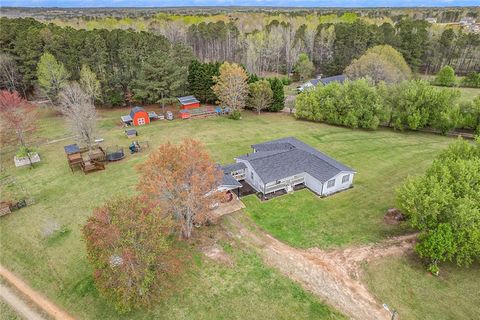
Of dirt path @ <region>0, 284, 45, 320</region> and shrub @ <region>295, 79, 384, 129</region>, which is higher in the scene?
shrub @ <region>295, 79, 384, 129</region>

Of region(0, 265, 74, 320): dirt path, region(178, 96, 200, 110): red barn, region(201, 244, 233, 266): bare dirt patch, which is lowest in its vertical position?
region(201, 244, 233, 266): bare dirt patch

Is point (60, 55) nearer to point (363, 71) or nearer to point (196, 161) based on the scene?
point (196, 161)

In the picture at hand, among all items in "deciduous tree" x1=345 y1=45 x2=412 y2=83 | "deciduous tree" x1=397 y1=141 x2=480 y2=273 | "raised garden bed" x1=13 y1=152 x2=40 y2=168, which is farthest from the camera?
"deciduous tree" x1=345 y1=45 x2=412 y2=83

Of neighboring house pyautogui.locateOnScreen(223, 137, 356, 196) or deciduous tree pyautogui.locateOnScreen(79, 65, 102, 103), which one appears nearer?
neighboring house pyautogui.locateOnScreen(223, 137, 356, 196)

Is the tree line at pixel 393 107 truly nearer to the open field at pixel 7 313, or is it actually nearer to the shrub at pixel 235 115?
the shrub at pixel 235 115

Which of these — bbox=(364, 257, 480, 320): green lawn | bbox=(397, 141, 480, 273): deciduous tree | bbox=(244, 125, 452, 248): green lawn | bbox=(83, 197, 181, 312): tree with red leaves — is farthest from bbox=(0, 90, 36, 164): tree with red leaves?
bbox=(397, 141, 480, 273): deciduous tree

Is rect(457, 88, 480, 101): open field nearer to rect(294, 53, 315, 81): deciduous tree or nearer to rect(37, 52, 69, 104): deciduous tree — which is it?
rect(294, 53, 315, 81): deciduous tree

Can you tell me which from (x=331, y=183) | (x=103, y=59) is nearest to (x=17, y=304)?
(x=331, y=183)

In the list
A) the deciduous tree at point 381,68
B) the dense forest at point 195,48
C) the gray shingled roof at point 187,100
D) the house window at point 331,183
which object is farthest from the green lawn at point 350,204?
the dense forest at point 195,48
